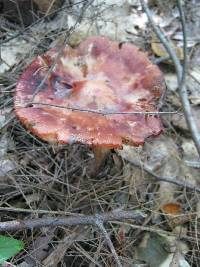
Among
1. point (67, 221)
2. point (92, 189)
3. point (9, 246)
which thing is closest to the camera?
point (9, 246)

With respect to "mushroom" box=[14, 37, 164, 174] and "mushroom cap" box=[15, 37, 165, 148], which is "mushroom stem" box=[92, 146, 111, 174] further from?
"mushroom cap" box=[15, 37, 165, 148]

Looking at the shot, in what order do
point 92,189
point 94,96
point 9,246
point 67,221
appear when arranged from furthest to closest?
point 92,189 < point 94,96 < point 67,221 < point 9,246

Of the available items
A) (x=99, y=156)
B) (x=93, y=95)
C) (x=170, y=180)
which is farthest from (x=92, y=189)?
(x=93, y=95)

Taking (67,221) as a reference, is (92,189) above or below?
below

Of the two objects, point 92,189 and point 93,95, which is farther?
point 92,189

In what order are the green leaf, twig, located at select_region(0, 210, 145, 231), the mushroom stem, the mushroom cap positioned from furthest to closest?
the mushroom stem, the mushroom cap, twig, located at select_region(0, 210, 145, 231), the green leaf

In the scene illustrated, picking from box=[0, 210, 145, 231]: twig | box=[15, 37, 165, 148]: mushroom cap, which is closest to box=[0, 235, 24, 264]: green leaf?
box=[0, 210, 145, 231]: twig

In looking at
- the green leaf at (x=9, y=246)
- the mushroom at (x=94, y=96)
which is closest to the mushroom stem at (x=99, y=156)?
the mushroom at (x=94, y=96)

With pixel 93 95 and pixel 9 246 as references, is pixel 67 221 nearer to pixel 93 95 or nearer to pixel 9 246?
pixel 9 246
